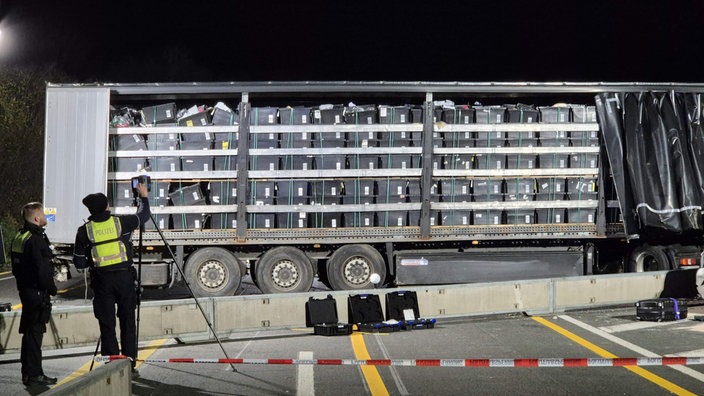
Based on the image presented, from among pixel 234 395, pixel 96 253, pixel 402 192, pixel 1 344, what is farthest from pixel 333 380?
pixel 402 192

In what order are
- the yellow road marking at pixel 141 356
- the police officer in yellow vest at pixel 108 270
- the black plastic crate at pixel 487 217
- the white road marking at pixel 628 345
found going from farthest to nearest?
the black plastic crate at pixel 487 217
the yellow road marking at pixel 141 356
the police officer in yellow vest at pixel 108 270
the white road marking at pixel 628 345

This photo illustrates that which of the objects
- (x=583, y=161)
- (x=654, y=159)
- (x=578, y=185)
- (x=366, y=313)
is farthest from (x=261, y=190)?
(x=654, y=159)

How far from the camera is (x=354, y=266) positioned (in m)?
15.4

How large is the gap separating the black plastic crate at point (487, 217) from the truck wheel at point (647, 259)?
2.77 m

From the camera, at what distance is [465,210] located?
616 inches

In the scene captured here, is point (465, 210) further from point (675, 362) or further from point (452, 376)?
point (675, 362)

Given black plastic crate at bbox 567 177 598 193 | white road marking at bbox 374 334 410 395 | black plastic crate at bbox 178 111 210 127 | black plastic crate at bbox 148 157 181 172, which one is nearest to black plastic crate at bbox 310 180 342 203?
black plastic crate at bbox 178 111 210 127

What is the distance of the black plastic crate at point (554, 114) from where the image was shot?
15.9 metres

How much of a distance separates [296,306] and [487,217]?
4963 mm

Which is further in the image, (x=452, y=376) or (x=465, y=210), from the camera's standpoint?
(x=465, y=210)

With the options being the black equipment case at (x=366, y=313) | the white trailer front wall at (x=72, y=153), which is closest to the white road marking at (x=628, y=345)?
the black equipment case at (x=366, y=313)

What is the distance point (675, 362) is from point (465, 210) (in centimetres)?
844

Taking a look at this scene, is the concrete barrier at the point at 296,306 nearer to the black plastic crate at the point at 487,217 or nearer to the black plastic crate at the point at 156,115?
the black plastic crate at the point at 487,217

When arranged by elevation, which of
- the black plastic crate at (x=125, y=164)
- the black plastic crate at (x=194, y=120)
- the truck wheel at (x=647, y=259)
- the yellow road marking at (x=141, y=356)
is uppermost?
the black plastic crate at (x=194, y=120)
